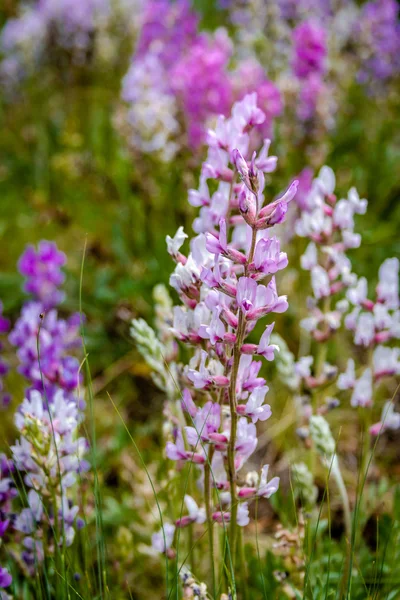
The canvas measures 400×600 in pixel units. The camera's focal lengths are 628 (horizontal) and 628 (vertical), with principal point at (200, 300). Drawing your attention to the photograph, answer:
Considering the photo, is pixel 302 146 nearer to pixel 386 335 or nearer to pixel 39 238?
pixel 39 238

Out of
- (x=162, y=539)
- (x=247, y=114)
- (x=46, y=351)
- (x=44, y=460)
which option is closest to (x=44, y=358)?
→ (x=46, y=351)

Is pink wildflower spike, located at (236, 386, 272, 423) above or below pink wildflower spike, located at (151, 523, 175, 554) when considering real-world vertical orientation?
above

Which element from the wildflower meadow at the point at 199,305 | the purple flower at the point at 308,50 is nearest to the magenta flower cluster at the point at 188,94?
the wildflower meadow at the point at 199,305

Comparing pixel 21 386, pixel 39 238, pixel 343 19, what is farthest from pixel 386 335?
pixel 343 19

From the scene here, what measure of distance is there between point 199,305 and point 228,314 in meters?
0.13

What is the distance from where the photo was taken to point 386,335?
162 cm

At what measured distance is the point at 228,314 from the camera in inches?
43.1

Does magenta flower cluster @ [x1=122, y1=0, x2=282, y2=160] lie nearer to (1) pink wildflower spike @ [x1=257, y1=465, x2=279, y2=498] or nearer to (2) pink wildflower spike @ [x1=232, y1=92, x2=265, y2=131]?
(2) pink wildflower spike @ [x1=232, y1=92, x2=265, y2=131]

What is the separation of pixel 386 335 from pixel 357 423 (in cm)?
100

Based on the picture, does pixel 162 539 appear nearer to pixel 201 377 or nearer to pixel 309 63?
pixel 201 377

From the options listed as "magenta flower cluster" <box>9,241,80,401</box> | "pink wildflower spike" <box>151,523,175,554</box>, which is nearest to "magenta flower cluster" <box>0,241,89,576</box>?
"magenta flower cluster" <box>9,241,80,401</box>

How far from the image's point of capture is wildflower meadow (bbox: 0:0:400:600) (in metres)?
1.21

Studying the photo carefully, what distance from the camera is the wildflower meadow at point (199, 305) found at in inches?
47.6

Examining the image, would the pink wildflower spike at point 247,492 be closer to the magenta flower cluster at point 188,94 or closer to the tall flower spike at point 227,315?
the tall flower spike at point 227,315
